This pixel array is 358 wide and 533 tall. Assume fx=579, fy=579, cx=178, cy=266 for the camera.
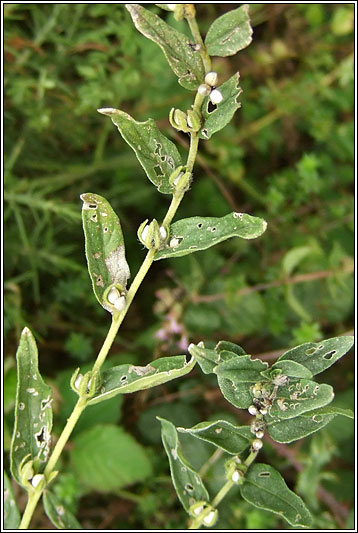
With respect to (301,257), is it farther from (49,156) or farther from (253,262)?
(49,156)

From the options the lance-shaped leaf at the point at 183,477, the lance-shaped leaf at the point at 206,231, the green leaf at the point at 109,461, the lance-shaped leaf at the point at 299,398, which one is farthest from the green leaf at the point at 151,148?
the green leaf at the point at 109,461

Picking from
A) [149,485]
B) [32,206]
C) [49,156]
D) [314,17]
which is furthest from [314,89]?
[149,485]

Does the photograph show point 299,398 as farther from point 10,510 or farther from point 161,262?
point 161,262

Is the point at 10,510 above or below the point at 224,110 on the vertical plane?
below

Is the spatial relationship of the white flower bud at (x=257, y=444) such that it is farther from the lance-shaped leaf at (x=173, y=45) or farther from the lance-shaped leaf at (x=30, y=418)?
the lance-shaped leaf at (x=173, y=45)

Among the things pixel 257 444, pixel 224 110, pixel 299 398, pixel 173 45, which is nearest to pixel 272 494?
pixel 257 444
